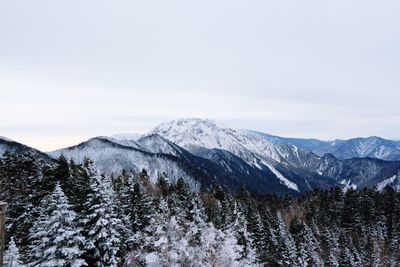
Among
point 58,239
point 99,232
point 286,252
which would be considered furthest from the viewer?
point 286,252

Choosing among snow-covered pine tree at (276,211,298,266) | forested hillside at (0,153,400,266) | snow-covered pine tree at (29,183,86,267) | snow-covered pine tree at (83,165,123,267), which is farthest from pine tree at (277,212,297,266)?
snow-covered pine tree at (29,183,86,267)

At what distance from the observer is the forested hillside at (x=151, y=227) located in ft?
86.0

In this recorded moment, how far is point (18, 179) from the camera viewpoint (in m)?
49.2

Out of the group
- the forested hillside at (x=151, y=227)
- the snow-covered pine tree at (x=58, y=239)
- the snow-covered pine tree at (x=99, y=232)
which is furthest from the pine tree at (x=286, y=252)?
the snow-covered pine tree at (x=58, y=239)

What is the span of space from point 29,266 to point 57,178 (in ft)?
55.9

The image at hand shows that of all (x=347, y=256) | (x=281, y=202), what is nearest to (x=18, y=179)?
(x=347, y=256)

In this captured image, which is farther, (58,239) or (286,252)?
(286,252)

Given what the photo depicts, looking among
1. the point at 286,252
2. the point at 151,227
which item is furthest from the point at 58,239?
the point at 286,252

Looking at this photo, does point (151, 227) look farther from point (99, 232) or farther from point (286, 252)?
point (286, 252)

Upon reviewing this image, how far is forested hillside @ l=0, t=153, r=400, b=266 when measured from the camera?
86.0 ft

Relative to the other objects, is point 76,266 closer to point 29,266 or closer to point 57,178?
point 29,266

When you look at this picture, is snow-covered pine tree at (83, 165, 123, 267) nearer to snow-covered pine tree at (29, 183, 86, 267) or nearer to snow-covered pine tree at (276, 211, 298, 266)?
snow-covered pine tree at (29, 183, 86, 267)

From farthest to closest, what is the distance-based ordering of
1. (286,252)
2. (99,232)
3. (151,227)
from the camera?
1. (286,252)
2. (151,227)
3. (99,232)

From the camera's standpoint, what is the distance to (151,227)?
33094mm
